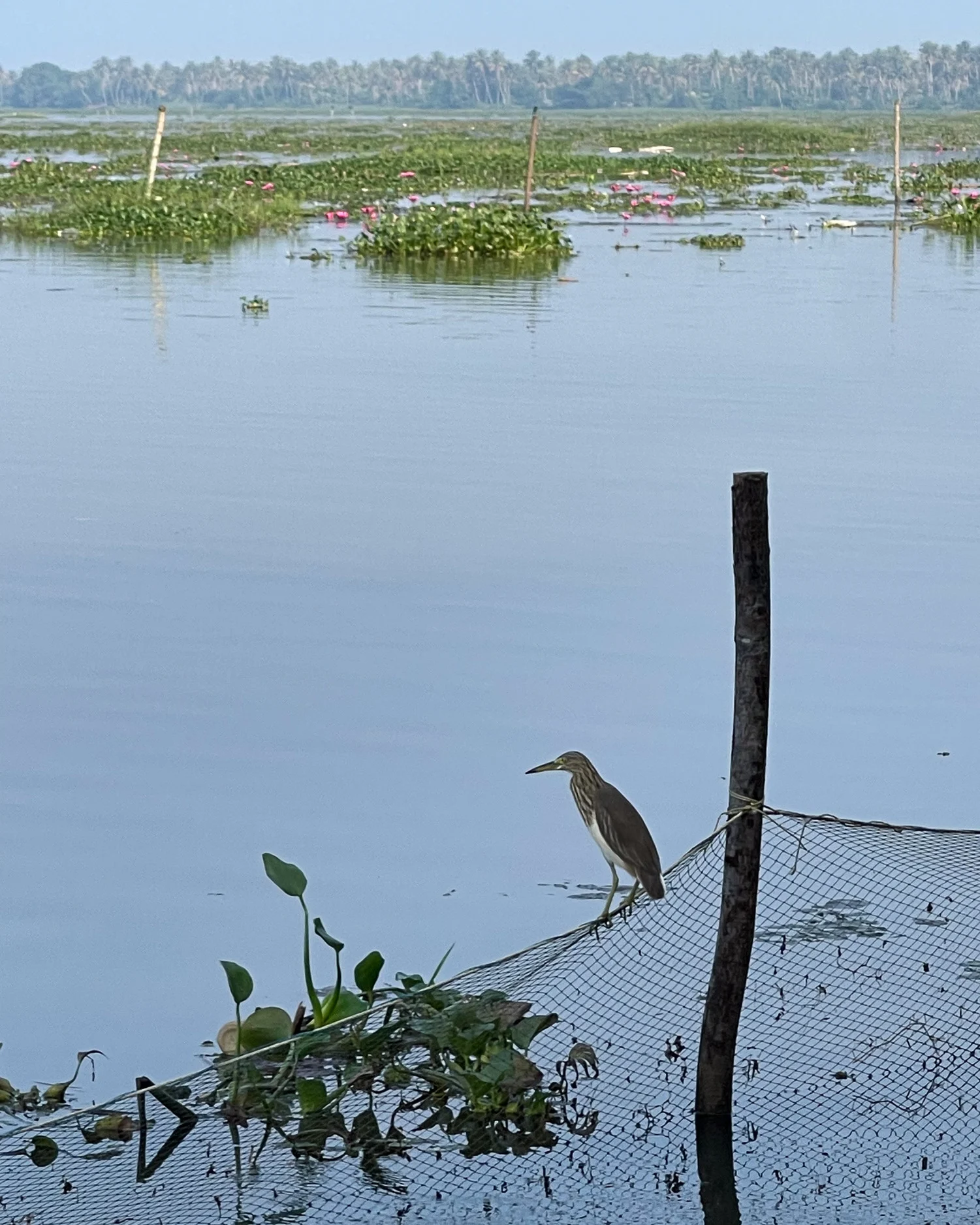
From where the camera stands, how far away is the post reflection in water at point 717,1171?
481 centimetres

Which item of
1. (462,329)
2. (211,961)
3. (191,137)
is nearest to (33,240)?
(462,329)

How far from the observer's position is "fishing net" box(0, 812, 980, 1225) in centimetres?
477

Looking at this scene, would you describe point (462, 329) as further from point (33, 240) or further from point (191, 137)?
point (191, 137)

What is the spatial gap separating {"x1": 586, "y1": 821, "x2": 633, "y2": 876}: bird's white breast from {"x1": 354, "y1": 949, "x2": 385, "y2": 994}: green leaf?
625 mm

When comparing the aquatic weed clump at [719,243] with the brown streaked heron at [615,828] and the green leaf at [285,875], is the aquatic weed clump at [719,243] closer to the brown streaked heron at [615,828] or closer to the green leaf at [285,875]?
the brown streaked heron at [615,828]

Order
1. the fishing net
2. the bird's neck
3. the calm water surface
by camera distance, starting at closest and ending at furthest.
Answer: the fishing net → the bird's neck → the calm water surface

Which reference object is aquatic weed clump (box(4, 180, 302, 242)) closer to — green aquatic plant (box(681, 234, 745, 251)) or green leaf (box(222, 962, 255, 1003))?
green aquatic plant (box(681, 234, 745, 251))

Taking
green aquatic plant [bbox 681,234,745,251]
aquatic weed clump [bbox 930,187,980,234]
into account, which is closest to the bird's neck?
green aquatic plant [bbox 681,234,745,251]

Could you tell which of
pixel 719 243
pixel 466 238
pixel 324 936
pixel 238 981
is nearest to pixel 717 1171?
pixel 324 936

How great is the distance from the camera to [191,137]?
74.3 meters

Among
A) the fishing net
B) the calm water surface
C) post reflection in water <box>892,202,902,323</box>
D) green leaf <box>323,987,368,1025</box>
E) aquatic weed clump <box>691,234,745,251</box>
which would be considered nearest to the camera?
the fishing net

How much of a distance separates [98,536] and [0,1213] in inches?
271

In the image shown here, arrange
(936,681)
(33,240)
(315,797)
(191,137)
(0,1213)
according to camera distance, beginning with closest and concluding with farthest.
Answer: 1. (0,1213)
2. (315,797)
3. (936,681)
4. (33,240)
5. (191,137)

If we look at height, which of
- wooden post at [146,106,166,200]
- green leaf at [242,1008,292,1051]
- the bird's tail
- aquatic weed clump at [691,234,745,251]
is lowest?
green leaf at [242,1008,292,1051]
